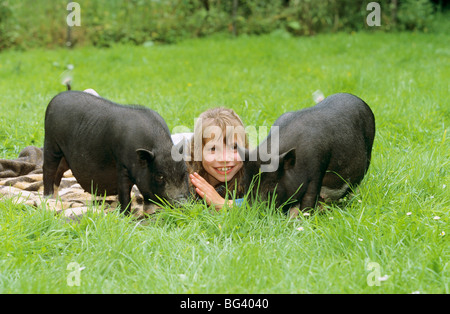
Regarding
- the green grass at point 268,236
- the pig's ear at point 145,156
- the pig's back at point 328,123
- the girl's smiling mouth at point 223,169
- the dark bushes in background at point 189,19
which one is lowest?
the green grass at point 268,236

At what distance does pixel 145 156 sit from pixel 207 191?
0.52 m

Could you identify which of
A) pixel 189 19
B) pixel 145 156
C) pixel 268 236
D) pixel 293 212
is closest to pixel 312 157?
pixel 293 212

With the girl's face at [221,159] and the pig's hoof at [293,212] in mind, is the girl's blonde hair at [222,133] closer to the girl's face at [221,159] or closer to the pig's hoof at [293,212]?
the girl's face at [221,159]

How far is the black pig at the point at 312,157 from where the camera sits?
11.1 feet

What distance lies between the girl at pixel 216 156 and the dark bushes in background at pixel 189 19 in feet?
25.4

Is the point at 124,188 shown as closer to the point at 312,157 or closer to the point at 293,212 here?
the point at 293,212

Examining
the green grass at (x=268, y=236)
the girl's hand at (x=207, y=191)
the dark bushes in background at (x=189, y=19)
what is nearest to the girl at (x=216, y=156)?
the girl's hand at (x=207, y=191)

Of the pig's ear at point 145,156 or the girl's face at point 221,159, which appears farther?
the girl's face at point 221,159

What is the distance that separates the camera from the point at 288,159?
11.0ft

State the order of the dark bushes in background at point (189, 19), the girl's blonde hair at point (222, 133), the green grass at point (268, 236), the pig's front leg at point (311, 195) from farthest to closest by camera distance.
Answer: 1. the dark bushes in background at point (189, 19)
2. the girl's blonde hair at point (222, 133)
3. the pig's front leg at point (311, 195)
4. the green grass at point (268, 236)

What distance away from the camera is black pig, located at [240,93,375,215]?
338cm
